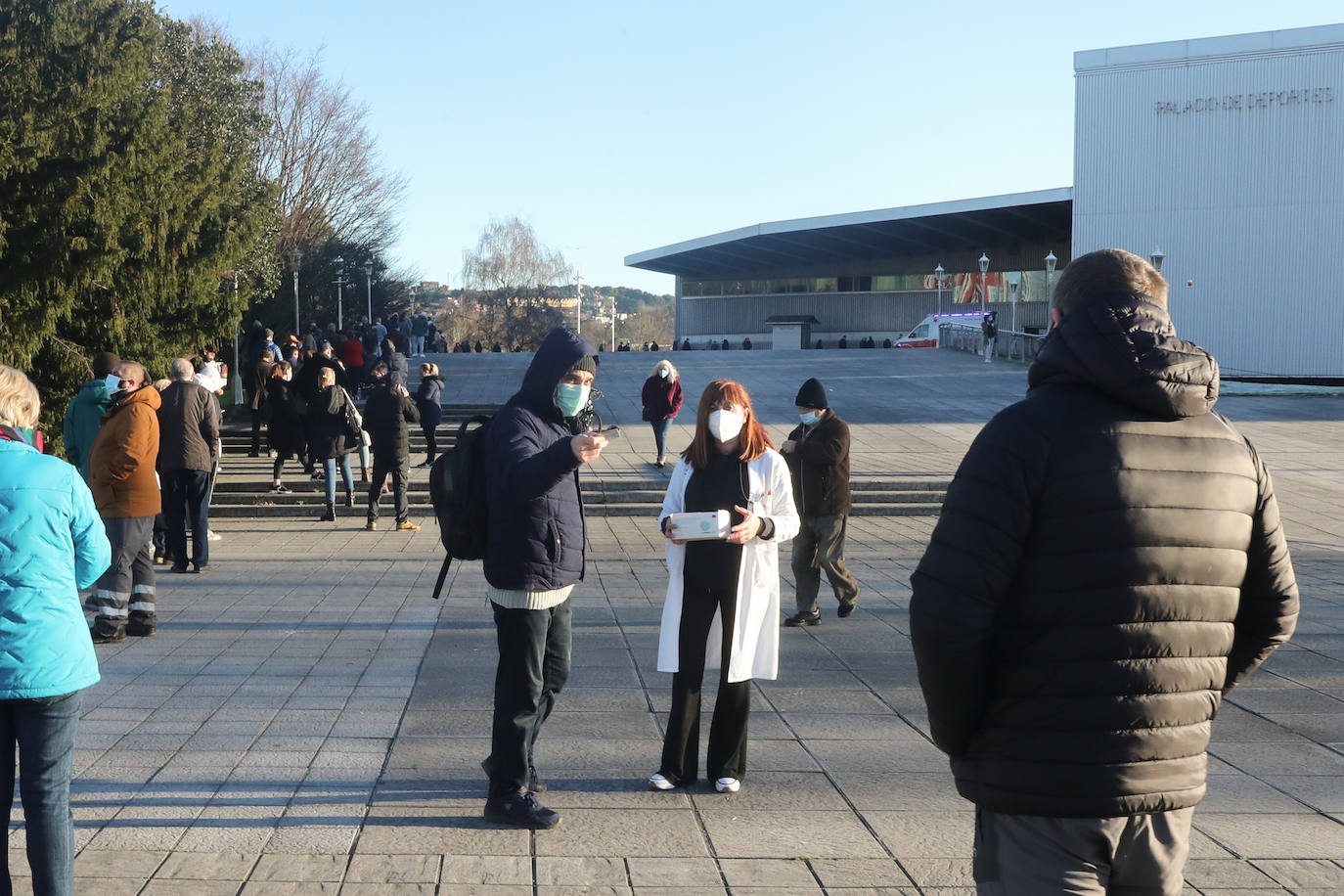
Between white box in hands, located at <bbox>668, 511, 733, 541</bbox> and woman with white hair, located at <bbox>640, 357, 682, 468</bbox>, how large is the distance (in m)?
12.8

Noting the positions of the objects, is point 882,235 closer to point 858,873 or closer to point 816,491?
point 816,491

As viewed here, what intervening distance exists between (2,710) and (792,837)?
2670 millimetres

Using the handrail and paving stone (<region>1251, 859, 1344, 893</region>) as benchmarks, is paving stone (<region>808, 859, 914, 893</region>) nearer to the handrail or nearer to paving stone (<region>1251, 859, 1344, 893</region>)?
paving stone (<region>1251, 859, 1344, 893</region>)

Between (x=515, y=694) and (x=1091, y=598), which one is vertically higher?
(x=1091, y=598)

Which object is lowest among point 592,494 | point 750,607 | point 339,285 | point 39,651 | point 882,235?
point 592,494

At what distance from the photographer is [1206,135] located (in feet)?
132

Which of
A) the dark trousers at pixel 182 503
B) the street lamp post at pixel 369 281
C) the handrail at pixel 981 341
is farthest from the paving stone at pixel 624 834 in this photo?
the street lamp post at pixel 369 281

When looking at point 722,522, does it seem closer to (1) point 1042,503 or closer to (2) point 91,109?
(1) point 1042,503

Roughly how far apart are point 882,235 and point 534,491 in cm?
5951

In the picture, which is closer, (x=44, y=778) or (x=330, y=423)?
(x=44, y=778)

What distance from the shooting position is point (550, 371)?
4730 millimetres

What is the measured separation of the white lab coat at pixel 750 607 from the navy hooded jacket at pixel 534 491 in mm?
534

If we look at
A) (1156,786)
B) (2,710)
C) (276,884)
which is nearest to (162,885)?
(276,884)

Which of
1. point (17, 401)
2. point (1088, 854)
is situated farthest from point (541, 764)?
point (1088, 854)
